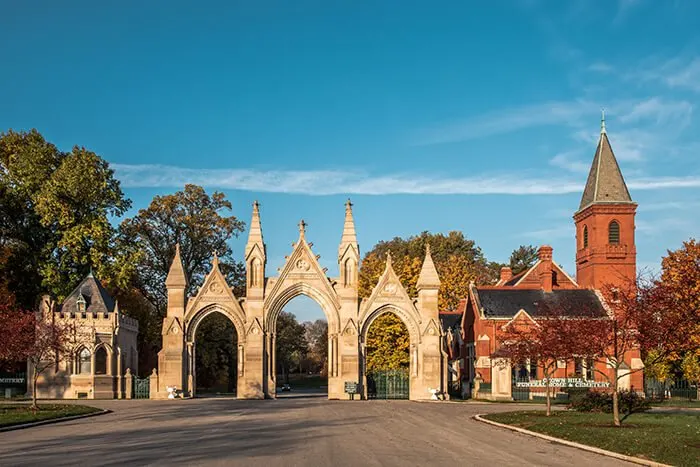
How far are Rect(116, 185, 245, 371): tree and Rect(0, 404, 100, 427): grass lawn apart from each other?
27.4 metres

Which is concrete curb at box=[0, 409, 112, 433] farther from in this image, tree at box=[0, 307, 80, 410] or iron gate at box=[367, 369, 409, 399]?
iron gate at box=[367, 369, 409, 399]

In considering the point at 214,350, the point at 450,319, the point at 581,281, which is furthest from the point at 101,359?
the point at 581,281

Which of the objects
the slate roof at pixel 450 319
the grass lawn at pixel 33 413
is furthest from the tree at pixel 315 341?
the grass lawn at pixel 33 413

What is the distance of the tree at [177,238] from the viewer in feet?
208

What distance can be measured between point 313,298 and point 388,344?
14194 millimetres

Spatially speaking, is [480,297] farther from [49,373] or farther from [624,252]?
[49,373]

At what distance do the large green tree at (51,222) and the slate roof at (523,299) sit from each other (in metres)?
24.9

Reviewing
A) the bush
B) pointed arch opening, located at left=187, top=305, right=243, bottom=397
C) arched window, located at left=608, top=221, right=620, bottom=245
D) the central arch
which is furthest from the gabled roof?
the bush

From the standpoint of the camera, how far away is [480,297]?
5844cm

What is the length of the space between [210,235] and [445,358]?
2268 centimetres

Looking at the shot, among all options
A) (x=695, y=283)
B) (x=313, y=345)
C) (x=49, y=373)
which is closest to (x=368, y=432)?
(x=695, y=283)

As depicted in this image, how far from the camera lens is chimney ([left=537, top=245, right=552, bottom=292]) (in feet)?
200

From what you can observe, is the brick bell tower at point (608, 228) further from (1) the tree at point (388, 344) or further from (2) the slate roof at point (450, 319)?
(1) the tree at point (388, 344)

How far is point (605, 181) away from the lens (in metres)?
65.5
